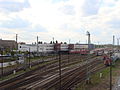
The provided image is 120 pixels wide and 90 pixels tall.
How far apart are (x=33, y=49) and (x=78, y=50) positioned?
772 inches

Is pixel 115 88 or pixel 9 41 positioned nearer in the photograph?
pixel 115 88

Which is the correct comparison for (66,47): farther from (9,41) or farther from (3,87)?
(3,87)

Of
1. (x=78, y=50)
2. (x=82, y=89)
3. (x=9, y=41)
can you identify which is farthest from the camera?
(x=9, y=41)

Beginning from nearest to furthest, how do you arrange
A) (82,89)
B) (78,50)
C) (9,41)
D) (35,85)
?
1. (82,89)
2. (35,85)
3. (78,50)
4. (9,41)

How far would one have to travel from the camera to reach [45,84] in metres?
24.8

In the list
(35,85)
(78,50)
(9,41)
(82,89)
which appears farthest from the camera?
(9,41)

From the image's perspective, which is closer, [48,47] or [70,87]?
[70,87]

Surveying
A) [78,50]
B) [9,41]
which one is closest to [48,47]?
[78,50]

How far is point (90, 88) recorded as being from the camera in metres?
23.5

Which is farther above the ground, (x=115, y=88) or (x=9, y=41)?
(x=9, y=41)

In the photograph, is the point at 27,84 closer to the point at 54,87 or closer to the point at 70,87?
the point at 54,87

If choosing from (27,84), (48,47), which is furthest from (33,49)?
(27,84)

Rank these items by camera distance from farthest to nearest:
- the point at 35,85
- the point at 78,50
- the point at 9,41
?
the point at 9,41, the point at 78,50, the point at 35,85

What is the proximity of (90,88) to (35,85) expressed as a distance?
250 inches
